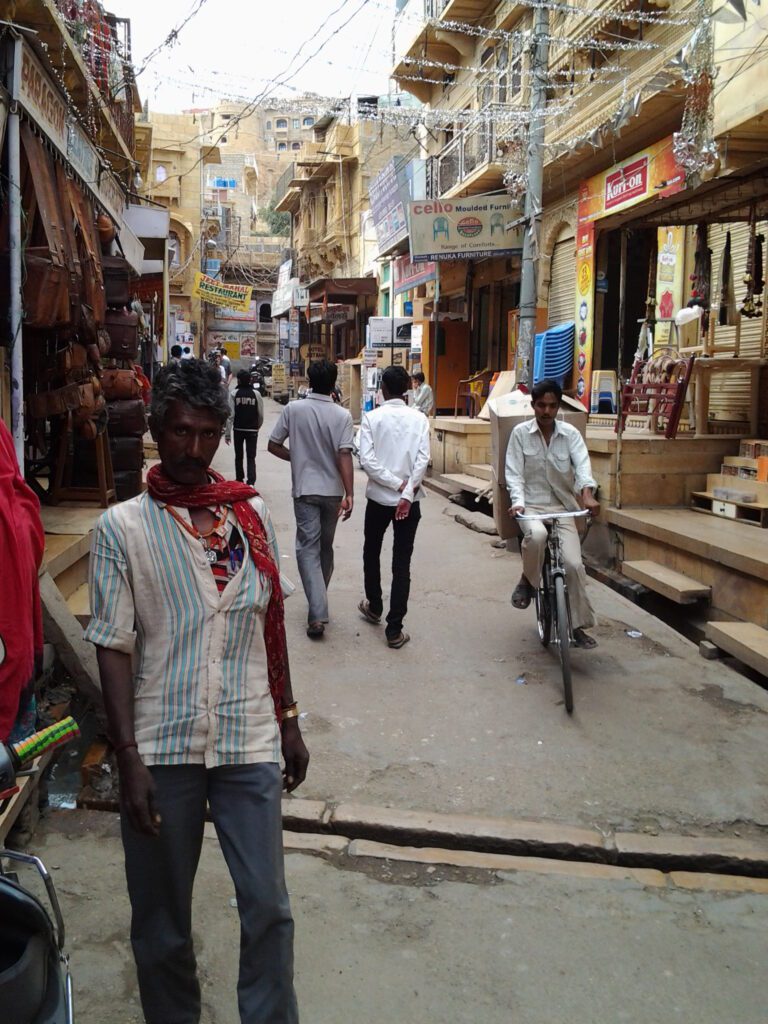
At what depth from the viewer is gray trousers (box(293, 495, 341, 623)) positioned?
625 centimetres

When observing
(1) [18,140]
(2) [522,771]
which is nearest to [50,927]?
(2) [522,771]

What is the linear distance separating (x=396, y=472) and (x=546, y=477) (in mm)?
1058

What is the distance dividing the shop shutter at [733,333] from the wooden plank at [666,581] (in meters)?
3.80

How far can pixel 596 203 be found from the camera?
15.4m

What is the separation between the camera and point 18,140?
537cm

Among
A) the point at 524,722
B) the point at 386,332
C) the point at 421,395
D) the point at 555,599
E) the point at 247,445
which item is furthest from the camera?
the point at 386,332

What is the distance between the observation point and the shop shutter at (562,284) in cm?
1691

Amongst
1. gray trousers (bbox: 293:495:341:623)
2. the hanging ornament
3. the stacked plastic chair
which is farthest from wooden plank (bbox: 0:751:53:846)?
the stacked plastic chair

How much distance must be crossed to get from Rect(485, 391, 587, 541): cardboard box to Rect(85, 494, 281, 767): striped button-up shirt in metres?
4.09

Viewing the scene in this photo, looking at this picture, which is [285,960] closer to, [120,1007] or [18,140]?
[120,1007]

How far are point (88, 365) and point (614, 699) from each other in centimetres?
460

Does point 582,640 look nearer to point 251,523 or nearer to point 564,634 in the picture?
point 564,634

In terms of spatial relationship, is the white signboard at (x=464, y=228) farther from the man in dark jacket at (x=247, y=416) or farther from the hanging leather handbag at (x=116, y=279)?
the hanging leather handbag at (x=116, y=279)

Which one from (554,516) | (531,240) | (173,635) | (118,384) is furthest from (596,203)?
(173,635)
